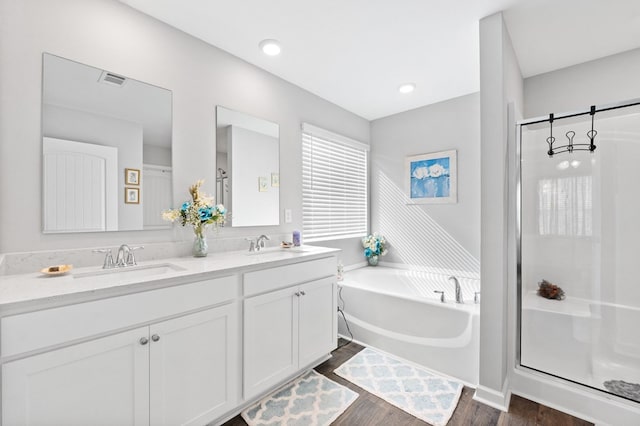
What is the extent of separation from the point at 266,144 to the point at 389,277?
79.7 inches

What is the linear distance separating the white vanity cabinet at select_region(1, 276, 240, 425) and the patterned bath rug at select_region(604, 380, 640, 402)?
2.22 m

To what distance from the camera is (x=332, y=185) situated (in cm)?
333

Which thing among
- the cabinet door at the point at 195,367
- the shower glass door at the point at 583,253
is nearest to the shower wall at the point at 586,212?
the shower glass door at the point at 583,253

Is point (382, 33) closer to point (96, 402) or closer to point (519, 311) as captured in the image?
point (519, 311)

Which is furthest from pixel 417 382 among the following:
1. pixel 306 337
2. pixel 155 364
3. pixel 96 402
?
pixel 96 402

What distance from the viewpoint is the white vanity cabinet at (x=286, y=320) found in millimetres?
1719

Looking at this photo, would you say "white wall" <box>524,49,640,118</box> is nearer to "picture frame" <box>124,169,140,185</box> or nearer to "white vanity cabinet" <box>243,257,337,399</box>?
"white vanity cabinet" <box>243,257,337,399</box>

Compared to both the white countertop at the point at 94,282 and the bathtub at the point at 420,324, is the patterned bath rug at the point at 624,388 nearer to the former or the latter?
the bathtub at the point at 420,324

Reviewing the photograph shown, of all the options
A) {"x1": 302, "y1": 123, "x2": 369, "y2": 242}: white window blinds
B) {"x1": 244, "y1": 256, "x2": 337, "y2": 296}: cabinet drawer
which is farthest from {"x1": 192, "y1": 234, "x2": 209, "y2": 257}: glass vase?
{"x1": 302, "y1": 123, "x2": 369, "y2": 242}: white window blinds

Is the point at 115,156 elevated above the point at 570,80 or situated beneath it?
situated beneath

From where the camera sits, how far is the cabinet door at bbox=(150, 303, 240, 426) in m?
1.33

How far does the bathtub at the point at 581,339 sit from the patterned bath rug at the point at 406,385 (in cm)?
60

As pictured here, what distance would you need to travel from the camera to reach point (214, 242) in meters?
2.13

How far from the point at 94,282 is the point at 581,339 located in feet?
9.50
